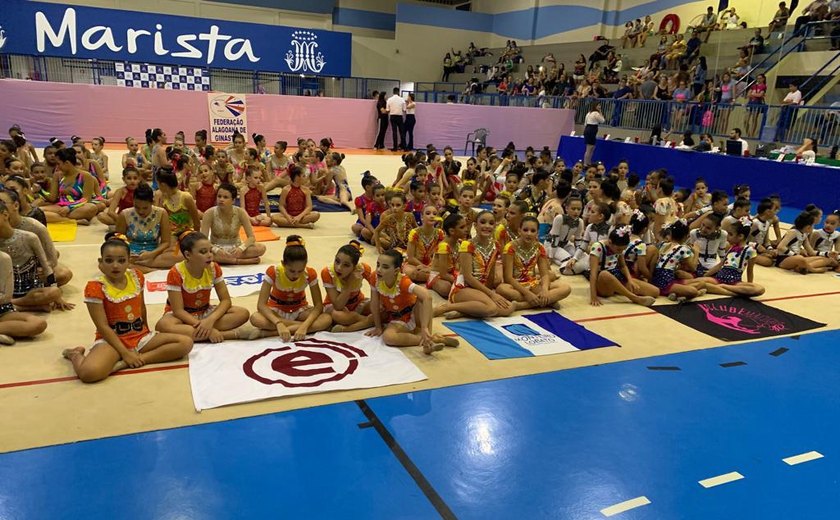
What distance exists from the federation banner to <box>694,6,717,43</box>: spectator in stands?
19.8 meters

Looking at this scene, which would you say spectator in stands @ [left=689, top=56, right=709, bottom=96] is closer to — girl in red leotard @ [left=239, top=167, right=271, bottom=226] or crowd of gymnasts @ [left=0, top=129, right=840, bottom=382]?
crowd of gymnasts @ [left=0, top=129, right=840, bottom=382]

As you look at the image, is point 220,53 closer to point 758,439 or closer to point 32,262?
point 32,262

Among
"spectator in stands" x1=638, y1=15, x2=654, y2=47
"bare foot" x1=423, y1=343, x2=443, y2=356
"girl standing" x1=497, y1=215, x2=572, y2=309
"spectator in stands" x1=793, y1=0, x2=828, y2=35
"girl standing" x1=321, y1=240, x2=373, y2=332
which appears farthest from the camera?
"spectator in stands" x1=638, y1=15, x2=654, y2=47

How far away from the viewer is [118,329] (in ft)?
13.5

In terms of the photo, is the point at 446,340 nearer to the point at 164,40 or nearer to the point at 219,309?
the point at 219,309

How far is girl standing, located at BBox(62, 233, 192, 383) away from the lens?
12.7 ft

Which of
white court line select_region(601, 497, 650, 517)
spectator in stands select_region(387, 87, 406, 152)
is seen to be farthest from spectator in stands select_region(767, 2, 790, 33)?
white court line select_region(601, 497, 650, 517)

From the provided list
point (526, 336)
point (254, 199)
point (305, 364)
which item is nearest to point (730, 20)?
point (254, 199)

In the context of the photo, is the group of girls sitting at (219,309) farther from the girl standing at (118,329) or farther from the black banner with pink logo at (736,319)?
the black banner with pink logo at (736,319)

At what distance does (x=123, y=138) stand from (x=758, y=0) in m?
22.5

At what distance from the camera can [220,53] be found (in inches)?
940

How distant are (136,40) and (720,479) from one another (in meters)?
24.7

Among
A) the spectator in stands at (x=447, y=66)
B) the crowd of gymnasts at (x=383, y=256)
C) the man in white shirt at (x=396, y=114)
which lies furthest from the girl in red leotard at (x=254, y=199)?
the spectator in stands at (x=447, y=66)

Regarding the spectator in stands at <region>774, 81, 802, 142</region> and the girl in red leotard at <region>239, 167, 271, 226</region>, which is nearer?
the girl in red leotard at <region>239, 167, 271, 226</region>
